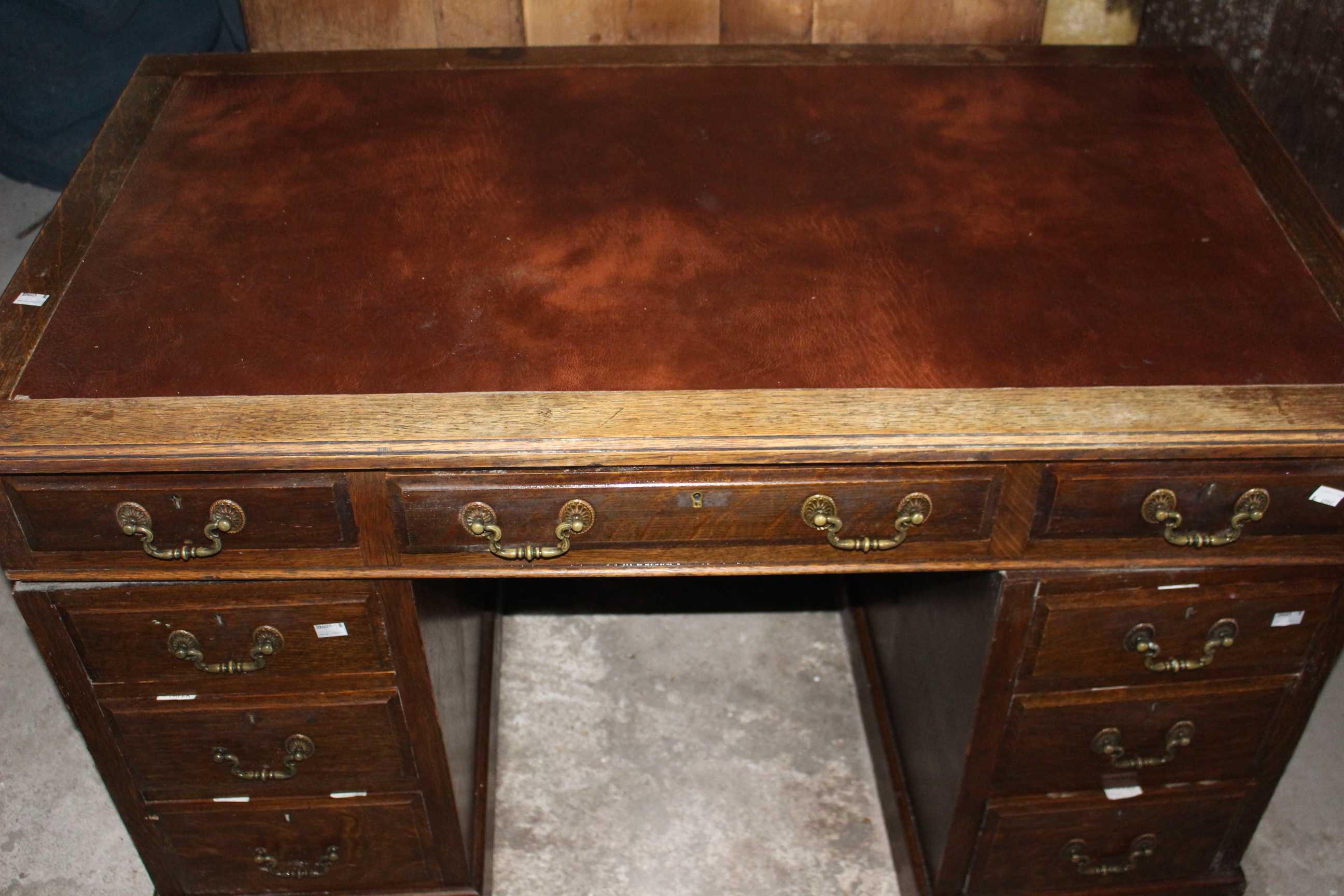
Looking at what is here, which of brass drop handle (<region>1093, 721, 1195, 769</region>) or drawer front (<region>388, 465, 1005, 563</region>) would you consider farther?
brass drop handle (<region>1093, 721, 1195, 769</region>)

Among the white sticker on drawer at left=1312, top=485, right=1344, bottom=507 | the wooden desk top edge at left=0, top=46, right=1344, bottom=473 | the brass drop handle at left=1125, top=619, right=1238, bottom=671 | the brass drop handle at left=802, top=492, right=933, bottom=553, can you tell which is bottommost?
the brass drop handle at left=1125, top=619, right=1238, bottom=671

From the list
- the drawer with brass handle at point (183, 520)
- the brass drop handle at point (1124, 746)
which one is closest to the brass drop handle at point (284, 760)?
the drawer with brass handle at point (183, 520)

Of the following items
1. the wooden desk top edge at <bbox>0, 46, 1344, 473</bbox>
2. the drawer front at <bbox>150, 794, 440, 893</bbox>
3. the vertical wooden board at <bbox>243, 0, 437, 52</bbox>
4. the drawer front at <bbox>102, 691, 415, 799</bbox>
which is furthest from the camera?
the vertical wooden board at <bbox>243, 0, 437, 52</bbox>

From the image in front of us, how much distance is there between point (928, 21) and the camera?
181cm

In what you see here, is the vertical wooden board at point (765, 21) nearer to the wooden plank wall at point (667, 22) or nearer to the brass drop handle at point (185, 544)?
the wooden plank wall at point (667, 22)

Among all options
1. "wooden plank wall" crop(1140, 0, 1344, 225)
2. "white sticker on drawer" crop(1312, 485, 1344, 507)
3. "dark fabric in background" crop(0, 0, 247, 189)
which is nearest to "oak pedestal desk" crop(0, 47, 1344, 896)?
"white sticker on drawer" crop(1312, 485, 1344, 507)

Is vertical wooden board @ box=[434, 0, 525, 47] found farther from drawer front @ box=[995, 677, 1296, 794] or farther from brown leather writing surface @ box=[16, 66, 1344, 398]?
drawer front @ box=[995, 677, 1296, 794]

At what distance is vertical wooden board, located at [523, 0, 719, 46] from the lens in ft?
5.86

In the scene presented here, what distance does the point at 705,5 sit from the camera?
5.87 feet

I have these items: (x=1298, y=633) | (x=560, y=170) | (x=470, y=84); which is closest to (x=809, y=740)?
(x=1298, y=633)

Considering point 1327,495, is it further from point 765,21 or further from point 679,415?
point 765,21

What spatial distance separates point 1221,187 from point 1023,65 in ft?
1.15

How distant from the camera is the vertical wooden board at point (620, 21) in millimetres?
1787

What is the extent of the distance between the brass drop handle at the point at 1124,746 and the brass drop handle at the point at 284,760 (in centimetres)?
95
